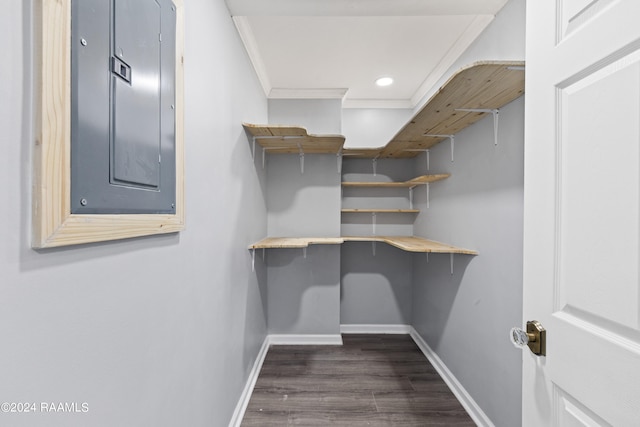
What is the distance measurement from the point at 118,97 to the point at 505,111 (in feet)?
5.79

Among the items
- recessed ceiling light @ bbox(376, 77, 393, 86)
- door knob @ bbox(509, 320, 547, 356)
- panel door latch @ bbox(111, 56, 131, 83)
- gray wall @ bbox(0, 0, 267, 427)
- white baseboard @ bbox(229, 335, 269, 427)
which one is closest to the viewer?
gray wall @ bbox(0, 0, 267, 427)

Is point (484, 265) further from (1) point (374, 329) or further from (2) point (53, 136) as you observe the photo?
(2) point (53, 136)

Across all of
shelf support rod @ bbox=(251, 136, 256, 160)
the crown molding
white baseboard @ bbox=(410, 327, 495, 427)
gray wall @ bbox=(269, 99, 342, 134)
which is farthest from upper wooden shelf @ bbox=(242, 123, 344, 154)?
white baseboard @ bbox=(410, 327, 495, 427)

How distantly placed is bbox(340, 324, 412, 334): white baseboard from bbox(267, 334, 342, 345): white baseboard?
320 millimetres

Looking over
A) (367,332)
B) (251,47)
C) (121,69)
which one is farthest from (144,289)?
(367,332)

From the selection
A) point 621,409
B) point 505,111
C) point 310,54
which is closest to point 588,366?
point 621,409

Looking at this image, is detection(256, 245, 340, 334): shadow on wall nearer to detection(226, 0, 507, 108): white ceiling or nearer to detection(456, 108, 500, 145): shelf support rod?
detection(226, 0, 507, 108): white ceiling

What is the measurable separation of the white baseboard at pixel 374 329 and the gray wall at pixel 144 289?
155 centimetres

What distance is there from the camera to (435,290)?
2.58 m

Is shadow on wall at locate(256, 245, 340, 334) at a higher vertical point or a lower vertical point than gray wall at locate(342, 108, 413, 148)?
lower

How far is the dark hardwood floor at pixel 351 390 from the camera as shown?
→ 1887 millimetres

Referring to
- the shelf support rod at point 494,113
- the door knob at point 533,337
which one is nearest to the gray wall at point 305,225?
the shelf support rod at point 494,113

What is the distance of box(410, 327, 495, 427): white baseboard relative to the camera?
1808 mm

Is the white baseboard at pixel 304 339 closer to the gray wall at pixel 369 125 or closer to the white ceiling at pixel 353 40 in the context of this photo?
the gray wall at pixel 369 125
